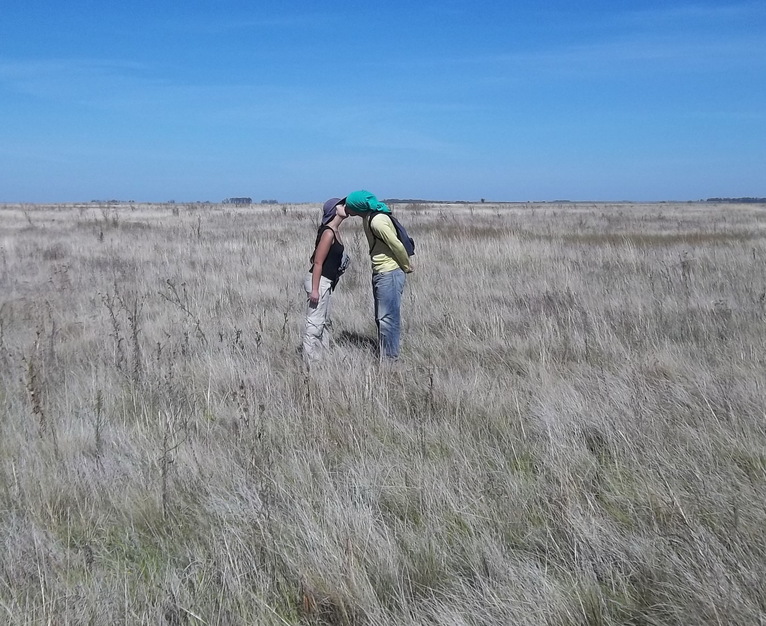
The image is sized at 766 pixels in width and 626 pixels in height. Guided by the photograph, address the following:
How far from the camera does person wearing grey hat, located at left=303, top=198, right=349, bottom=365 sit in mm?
5191

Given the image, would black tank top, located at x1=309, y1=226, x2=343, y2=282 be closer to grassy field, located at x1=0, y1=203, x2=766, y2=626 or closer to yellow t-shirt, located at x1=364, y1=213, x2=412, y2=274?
yellow t-shirt, located at x1=364, y1=213, x2=412, y2=274

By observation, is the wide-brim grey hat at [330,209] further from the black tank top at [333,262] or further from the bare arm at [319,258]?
the black tank top at [333,262]

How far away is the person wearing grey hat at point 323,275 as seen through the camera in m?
5.19

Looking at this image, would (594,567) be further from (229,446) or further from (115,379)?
(115,379)

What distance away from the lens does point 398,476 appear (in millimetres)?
3053

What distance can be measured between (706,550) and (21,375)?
486 centimetres

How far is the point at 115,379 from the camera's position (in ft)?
15.8

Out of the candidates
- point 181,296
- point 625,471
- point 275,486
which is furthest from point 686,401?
point 181,296

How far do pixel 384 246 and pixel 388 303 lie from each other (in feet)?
1.59

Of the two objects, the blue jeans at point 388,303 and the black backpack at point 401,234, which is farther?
the blue jeans at point 388,303

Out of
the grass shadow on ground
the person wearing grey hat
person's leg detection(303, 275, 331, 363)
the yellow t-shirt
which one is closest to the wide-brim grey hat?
the person wearing grey hat

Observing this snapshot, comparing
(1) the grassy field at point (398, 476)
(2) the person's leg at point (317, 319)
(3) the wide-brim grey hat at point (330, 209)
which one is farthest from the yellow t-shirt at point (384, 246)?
(1) the grassy field at point (398, 476)

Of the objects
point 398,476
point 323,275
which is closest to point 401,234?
point 323,275

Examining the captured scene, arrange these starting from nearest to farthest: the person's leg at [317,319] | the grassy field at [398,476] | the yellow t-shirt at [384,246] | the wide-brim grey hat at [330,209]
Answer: the grassy field at [398,476] → the yellow t-shirt at [384,246] → the wide-brim grey hat at [330,209] → the person's leg at [317,319]
